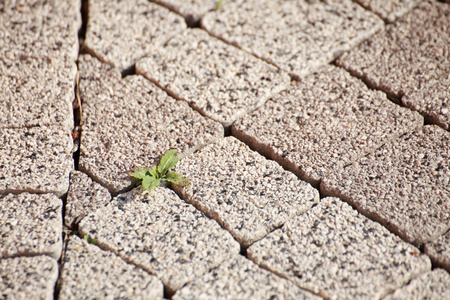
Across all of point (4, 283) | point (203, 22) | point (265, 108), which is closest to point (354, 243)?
point (265, 108)

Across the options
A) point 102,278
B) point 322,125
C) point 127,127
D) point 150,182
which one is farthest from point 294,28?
point 102,278

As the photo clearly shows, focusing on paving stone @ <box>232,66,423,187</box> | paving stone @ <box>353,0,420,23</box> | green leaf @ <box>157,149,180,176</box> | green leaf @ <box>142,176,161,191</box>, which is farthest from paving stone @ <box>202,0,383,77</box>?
green leaf @ <box>142,176,161,191</box>

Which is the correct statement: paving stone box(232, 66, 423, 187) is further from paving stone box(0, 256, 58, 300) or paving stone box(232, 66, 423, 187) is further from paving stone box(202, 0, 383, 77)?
paving stone box(0, 256, 58, 300)

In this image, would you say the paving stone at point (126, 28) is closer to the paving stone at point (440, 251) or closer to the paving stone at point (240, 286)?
the paving stone at point (240, 286)

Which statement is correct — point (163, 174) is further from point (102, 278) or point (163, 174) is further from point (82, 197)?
point (102, 278)

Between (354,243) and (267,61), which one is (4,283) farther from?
(267,61)

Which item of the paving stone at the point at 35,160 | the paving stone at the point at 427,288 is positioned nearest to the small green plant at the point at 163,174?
the paving stone at the point at 35,160
